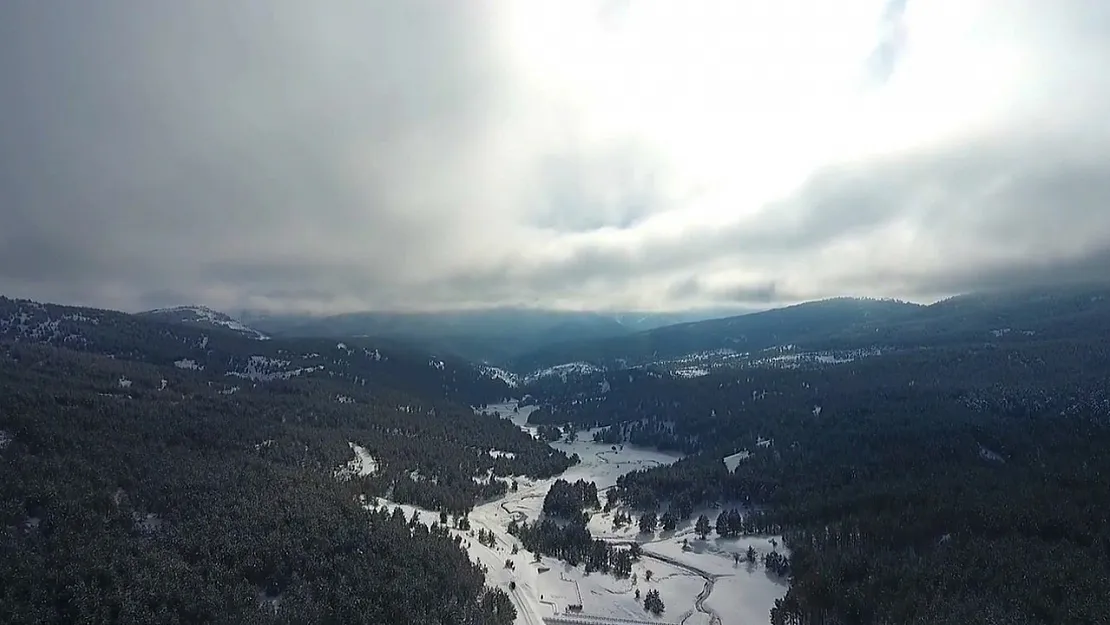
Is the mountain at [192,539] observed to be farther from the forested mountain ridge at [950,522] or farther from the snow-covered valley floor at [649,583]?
the forested mountain ridge at [950,522]

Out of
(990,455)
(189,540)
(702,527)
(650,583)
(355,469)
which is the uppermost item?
(189,540)

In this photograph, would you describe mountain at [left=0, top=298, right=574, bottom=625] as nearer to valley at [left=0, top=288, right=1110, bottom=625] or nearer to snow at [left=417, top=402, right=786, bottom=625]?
valley at [left=0, top=288, right=1110, bottom=625]

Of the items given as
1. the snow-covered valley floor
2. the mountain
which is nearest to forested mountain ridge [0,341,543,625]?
the mountain

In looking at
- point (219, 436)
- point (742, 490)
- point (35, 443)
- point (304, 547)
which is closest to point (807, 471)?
point (742, 490)

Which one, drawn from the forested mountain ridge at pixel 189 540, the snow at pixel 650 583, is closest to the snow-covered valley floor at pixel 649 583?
the snow at pixel 650 583

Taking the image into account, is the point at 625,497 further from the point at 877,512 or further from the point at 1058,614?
the point at 1058,614

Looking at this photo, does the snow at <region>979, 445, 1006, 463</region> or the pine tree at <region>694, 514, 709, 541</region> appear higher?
the snow at <region>979, 445, 1006, 463</region>

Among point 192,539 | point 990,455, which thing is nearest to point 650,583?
point 192,539

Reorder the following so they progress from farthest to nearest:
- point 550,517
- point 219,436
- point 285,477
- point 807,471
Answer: point 807,471, point 550,517, point 219,436, point 285,477

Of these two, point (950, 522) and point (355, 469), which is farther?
point (355, 469)

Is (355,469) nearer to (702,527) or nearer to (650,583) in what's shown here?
(650,583)

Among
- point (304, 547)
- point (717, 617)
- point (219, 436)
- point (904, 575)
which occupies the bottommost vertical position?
point (717, 617)
